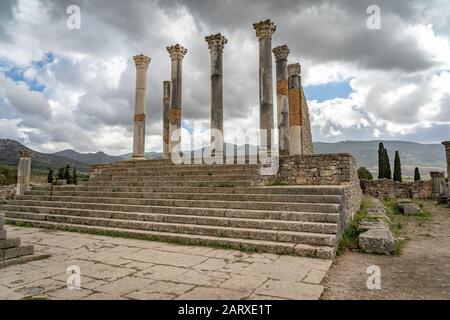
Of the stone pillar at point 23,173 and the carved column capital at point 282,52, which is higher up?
the carved column capital at point 282,52

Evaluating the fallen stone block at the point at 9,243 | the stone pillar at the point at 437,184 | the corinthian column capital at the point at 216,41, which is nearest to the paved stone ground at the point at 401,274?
the fallen stone block at the point at 9,243

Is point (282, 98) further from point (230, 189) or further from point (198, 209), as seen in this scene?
point (198, 209)

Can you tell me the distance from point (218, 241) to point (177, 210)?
2178 mm

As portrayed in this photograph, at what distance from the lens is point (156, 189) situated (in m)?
9.70

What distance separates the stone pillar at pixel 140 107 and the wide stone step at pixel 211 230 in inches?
275

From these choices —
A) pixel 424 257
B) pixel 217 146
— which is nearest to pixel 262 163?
pixel 217 146

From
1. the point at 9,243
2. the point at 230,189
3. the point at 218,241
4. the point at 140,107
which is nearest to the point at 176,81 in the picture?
the point at 140,107

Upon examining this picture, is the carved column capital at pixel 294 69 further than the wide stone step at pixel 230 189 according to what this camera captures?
Yes

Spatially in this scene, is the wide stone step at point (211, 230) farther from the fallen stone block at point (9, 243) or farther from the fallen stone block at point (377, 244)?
the fallen stone block at point (9, 243)

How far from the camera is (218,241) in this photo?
233 inches

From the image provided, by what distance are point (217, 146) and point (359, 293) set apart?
1000 cm

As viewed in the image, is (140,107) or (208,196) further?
(140,107)

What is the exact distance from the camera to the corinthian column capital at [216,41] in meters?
13.6
